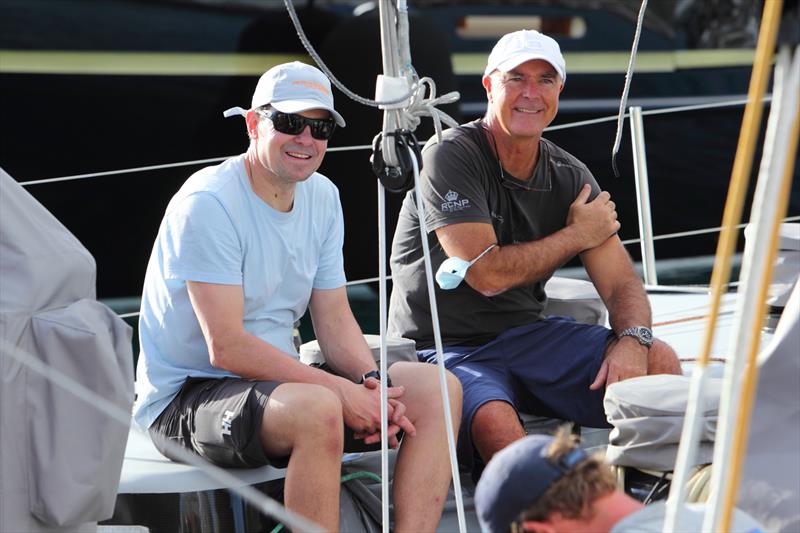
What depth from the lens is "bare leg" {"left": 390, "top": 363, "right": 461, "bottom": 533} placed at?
206cm

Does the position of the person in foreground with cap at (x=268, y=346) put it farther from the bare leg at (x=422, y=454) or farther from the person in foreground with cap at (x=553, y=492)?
the person in foreground with cap at (x=553, y=492)

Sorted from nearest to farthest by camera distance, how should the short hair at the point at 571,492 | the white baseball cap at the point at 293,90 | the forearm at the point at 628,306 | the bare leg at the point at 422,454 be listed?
the short hair at the point at 571,492, the bare leg at the point at 422,454, the white baseball cap at the point at 293,90, the forearm at the point at 628,306

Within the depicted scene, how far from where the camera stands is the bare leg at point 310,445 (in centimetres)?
195

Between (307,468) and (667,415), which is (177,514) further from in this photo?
(667,415)

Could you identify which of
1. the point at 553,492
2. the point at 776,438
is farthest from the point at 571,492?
the point at 776,438

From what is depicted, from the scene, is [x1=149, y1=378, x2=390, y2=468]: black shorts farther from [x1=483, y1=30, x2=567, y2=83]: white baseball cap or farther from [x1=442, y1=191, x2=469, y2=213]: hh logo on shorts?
[x1=483, y1=30, x2=567, y2=83]: white baseball cap

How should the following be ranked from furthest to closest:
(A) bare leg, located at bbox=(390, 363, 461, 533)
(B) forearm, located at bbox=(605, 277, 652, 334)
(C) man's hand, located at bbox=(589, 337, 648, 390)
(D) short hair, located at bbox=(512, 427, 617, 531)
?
(B) forearm, located at bbox=(605, 277, 652, 334) → (C) man's hand, located at bbox=(589, 337, 648, 390) → (A) bare leg, located at bbox=(390, 363, 461, 533) → (D) short hair, located at bbox=(512, 427, 617, 531)

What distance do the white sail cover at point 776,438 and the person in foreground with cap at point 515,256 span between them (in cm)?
61

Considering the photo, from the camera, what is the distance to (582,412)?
248 cm

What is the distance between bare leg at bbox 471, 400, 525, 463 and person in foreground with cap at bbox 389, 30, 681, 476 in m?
0.11

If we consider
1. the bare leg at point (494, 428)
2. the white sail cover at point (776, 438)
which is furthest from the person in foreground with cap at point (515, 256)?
the white sail cover at point (776, 438)

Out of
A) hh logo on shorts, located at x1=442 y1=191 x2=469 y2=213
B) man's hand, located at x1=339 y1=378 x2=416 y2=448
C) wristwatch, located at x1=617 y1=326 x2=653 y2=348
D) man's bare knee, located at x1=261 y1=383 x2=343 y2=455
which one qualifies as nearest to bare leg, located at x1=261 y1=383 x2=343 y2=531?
man's bare knee, located at x1=261 y1=383 x2=343 y2=455

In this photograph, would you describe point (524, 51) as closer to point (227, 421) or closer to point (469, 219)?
point (469, 219)

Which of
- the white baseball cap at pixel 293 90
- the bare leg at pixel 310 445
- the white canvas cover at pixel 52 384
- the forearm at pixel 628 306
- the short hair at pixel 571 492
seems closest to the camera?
the short hair at pixel 571 492
